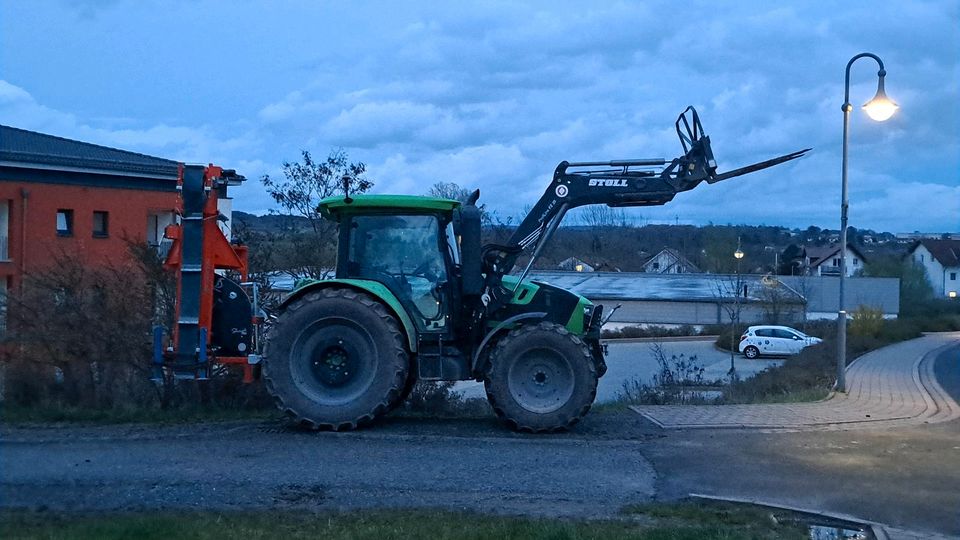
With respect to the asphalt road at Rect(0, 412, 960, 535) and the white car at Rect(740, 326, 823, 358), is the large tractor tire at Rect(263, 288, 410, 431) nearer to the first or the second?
the asphalt road at Rect(0, 412, 960, 535)

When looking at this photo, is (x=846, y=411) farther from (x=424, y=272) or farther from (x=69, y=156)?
(x=69, y=156)

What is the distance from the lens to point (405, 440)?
1097 centimetres

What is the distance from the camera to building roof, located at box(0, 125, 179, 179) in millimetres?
27984

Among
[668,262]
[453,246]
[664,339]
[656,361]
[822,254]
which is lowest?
[664,339]

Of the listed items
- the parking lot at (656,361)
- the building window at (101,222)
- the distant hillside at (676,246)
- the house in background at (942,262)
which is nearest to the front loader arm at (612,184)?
the parking lot at (656,361)

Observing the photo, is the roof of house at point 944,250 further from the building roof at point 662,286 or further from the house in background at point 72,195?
the house in background at point 72,195

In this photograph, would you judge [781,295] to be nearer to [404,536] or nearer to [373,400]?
[373,400]

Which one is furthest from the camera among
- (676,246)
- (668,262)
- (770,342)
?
(676,246)

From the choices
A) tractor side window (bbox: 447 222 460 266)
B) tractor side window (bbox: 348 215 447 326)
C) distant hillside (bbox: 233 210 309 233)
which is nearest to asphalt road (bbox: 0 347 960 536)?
tractor side window (bbox: 348 215 447 326)

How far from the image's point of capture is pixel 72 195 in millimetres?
29016

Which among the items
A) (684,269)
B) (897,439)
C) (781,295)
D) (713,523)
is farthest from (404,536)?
(684,269)

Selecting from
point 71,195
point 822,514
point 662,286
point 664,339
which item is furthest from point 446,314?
point 662,286

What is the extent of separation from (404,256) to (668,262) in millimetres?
72719

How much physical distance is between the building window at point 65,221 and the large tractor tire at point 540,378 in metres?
21.0
